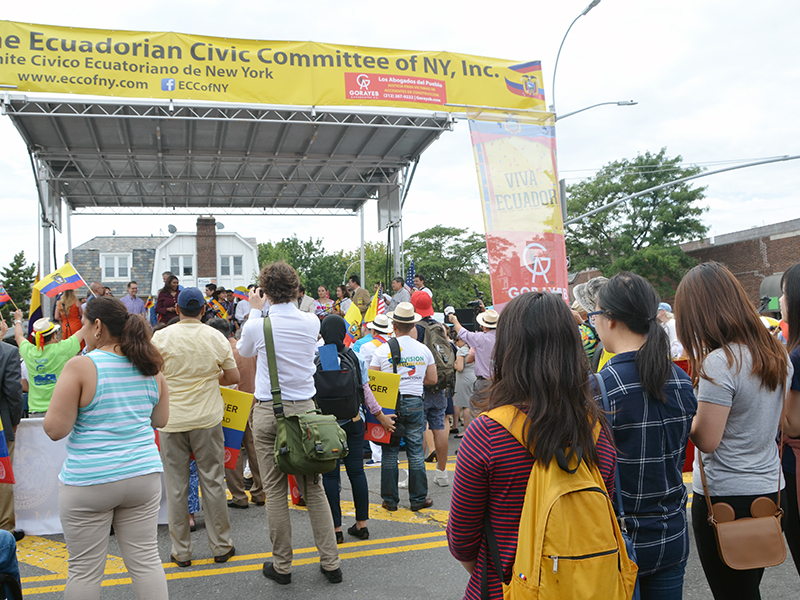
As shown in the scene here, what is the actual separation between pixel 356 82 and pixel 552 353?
1050 centimetres

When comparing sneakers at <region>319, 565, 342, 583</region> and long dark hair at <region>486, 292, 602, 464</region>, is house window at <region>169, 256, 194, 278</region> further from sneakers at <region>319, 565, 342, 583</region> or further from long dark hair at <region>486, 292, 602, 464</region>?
long dark hair at <region>486, 292, 602, 464</region>

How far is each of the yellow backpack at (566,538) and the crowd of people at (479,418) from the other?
0.04 meters

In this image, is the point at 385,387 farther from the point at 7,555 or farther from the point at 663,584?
the point at 663,584

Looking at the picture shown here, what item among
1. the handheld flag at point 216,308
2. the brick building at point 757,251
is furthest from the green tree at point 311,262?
the handheld flag at point 216,308

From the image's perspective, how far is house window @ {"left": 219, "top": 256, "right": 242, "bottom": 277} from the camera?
42000mm

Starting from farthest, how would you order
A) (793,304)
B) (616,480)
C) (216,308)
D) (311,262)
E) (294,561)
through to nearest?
(311,262)
(216,308)
(294,561)
(793,304)
(616,480)

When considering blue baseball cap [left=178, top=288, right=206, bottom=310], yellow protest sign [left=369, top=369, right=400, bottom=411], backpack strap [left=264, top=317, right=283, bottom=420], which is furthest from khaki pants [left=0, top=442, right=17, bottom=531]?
yellow protest sign [left=369, top=369, right=400, bottom=411]

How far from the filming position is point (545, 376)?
1733 mm

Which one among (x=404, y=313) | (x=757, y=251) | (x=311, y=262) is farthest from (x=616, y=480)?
(x=311, y=262)

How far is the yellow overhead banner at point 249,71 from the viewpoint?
32.6 ft

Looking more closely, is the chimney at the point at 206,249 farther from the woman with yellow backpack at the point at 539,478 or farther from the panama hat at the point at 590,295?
the woman with yellow backpack at the point at 539,478

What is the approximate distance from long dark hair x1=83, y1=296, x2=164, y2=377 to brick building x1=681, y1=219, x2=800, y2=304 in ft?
107

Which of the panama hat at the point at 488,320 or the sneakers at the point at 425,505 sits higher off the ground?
the panama hat at the point at 488,320

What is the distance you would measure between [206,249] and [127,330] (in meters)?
37.6
